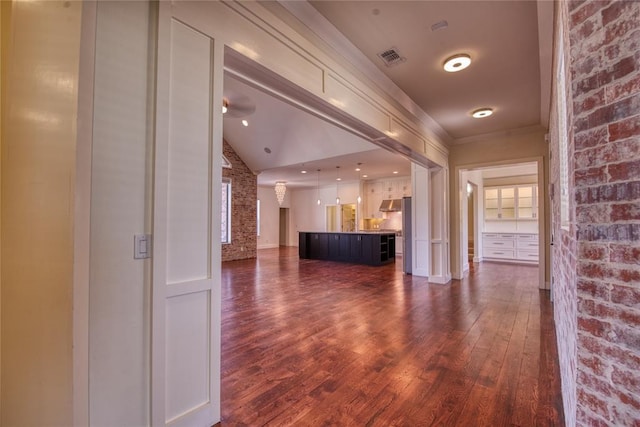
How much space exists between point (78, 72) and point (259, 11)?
50.0 inches

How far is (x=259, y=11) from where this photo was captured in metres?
2.00

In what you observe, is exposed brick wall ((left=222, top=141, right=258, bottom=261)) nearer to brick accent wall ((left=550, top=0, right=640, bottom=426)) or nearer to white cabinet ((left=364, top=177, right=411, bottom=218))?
white cabinet ((left=364, top=177, right=411, bottom=218))

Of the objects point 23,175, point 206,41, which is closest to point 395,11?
point 206,41

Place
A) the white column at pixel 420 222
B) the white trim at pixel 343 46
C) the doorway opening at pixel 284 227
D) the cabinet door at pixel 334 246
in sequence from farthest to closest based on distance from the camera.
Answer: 1. the doorway opening at pixel 284 227
2. the cabinet door at pixel 334 246
3. the white column at pixel 420 222
4. the white trim at pixel 343 46

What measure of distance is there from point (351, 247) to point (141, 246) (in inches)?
298

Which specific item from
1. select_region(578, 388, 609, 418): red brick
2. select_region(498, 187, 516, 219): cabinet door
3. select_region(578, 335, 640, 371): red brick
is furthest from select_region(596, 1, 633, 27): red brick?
select_region(498, 187, 516, 219): cabinet door

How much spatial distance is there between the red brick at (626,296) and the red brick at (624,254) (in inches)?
4.1

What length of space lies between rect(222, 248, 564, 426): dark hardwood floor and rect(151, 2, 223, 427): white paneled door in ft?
1.46

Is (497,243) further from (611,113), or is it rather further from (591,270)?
(611,113)

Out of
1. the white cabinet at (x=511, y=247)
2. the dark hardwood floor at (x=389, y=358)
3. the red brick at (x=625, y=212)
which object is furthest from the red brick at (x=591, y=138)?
the white cabinet at (x=511, y=247)

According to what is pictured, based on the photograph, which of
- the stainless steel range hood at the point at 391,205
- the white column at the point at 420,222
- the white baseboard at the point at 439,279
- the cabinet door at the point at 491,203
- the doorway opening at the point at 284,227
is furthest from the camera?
the doorway opening at the point at 284,227

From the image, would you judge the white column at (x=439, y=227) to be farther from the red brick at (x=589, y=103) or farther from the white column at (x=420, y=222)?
the red brick at (x=589, y=103)

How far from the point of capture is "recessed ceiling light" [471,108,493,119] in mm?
4449

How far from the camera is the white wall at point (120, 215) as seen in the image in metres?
1.28
